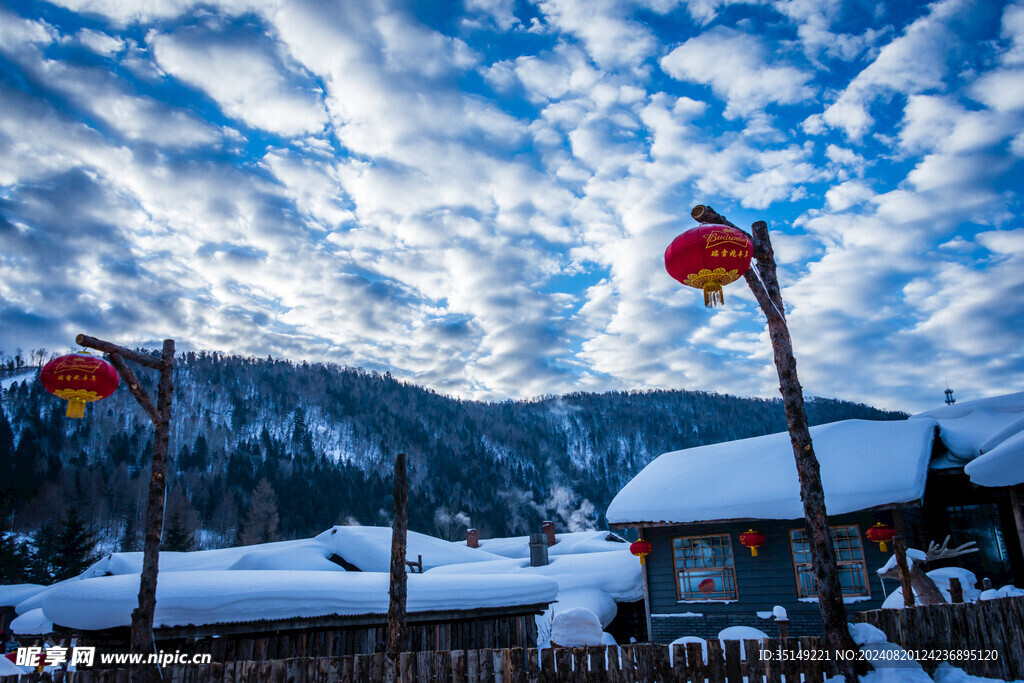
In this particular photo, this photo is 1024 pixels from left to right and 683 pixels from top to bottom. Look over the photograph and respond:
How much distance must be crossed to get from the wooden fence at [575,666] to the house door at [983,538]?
13.1m

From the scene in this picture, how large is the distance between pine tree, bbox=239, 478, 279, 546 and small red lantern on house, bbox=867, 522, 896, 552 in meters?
60.8

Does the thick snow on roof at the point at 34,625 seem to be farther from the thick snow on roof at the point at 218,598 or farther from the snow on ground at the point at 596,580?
the thick snow on roof at the point at 218,598

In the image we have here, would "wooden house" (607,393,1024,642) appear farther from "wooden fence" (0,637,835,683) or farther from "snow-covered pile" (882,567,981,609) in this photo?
"wooden fence" (0,637,835,683)

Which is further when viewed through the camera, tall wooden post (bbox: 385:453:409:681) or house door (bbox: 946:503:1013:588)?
house door (bbox: 946:503:1013:588)

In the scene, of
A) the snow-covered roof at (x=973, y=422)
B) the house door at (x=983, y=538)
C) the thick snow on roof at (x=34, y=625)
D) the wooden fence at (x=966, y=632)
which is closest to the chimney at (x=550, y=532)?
the house door at (x=983, y=538)

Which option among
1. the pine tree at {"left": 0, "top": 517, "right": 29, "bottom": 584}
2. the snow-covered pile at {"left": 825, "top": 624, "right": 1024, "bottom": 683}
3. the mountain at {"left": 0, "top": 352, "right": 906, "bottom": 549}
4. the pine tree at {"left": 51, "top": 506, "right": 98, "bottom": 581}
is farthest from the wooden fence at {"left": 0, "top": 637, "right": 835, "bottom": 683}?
the pine tree at {"left": 0, "top": 517, "right": 29, "bottom": 584}

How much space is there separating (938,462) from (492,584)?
1057 centimetres

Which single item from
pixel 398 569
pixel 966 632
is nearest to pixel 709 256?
pixel 966 632

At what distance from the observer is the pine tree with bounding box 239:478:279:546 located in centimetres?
6588

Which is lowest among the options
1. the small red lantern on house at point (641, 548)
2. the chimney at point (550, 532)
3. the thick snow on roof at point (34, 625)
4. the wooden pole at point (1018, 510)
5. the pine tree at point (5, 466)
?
the thick snow on roof at point (34, 625)

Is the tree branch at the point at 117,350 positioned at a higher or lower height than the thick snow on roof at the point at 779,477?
higher

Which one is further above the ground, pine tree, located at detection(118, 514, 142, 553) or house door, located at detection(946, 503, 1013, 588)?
pine tree, located at detection(118, 514, 142, 553)

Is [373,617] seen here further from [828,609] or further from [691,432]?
[691,432]

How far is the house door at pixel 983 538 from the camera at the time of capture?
15.8m
